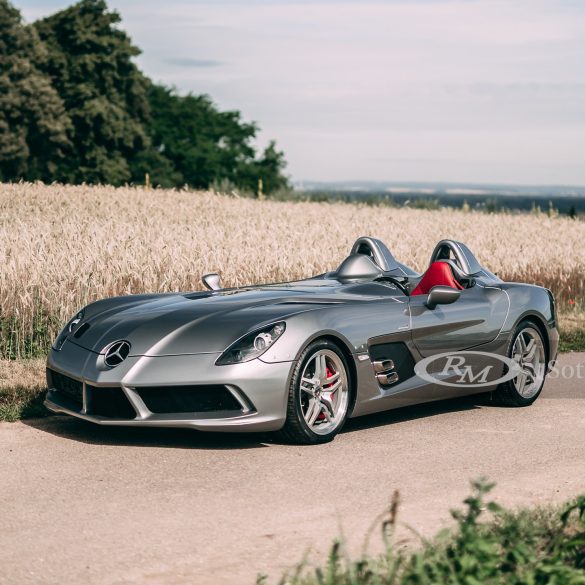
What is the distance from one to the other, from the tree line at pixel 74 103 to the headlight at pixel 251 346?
1797 inches

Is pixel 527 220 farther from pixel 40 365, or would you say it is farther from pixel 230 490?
pixel 230 490

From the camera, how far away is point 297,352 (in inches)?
289

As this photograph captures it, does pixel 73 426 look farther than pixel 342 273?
No

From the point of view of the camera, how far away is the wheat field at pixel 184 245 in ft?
39.7

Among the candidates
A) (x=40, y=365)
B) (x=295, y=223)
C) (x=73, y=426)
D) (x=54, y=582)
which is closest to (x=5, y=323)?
(x=40, y=365)

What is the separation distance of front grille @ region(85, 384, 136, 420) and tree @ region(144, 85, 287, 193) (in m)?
63.9

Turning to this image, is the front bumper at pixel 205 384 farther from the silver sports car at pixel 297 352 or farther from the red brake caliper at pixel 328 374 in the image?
the red brake caliper at pixel 328 374

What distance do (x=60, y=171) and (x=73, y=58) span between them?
6952mm

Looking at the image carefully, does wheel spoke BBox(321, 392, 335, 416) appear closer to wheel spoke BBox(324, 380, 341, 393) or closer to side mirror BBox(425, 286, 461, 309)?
wheel spoke BBox(324, 380, 341, 393)

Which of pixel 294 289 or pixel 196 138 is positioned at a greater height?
pixel 196 138

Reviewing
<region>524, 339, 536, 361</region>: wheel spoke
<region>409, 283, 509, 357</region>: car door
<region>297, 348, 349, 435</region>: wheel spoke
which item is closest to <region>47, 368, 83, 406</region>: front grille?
<region>297, 348, 349, 435</region>: wheel spoke

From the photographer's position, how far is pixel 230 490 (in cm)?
633

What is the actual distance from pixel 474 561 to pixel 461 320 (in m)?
4.80

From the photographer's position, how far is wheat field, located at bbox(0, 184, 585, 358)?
12.1 m
